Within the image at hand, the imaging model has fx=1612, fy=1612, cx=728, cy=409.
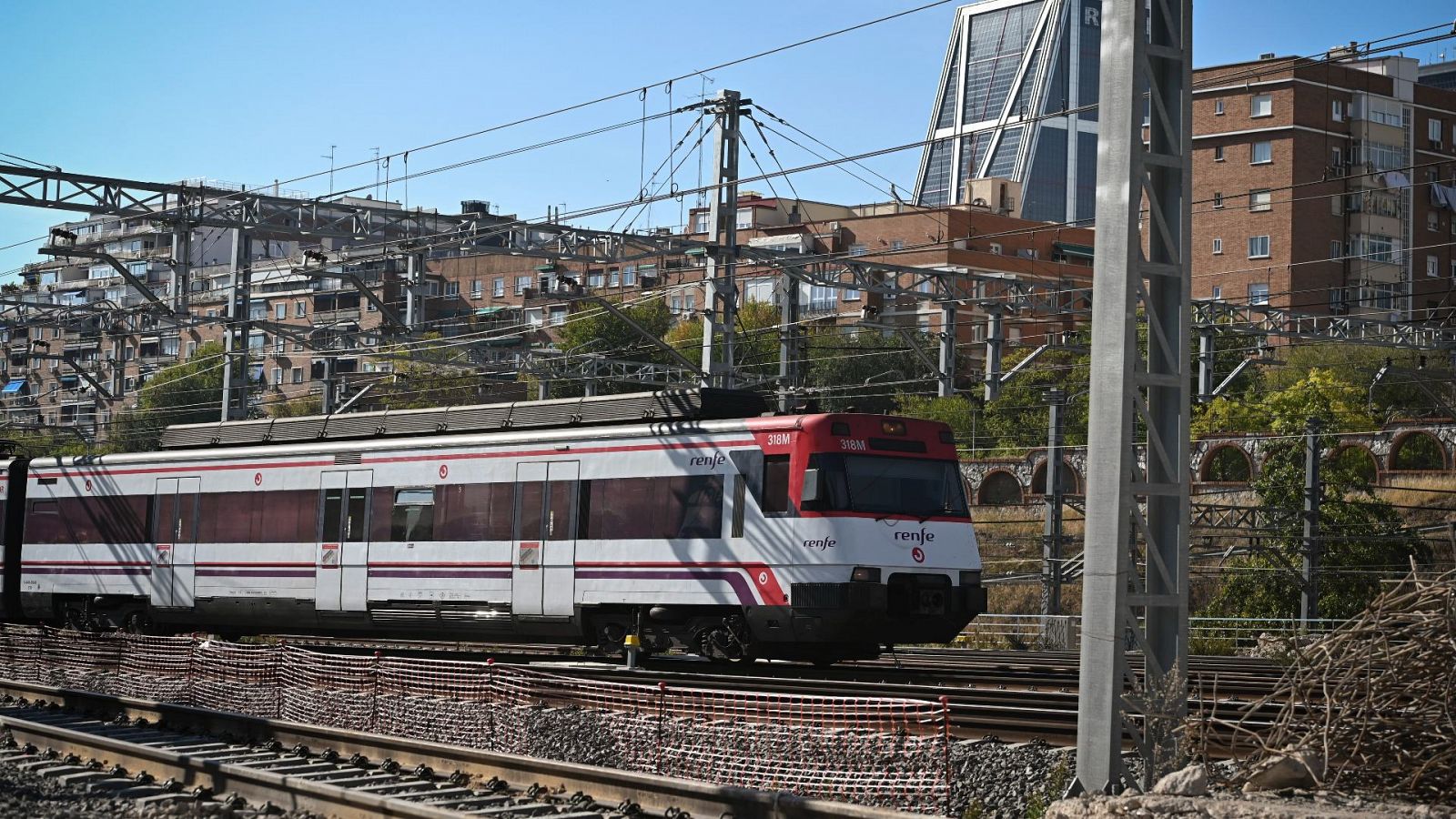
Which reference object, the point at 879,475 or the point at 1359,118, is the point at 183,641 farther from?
the point at 1359,118

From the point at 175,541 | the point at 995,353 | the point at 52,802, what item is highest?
the point at 995,353

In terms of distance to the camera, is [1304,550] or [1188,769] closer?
[1188,769]

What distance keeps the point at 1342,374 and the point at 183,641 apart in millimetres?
58587

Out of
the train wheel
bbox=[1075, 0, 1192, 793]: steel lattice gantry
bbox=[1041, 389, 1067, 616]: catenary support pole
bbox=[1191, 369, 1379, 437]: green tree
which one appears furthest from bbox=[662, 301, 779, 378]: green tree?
bbox=[1075, 0, 1192, 793]: steel lattice gantry

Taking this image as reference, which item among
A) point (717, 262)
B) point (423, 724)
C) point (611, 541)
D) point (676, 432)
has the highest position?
point (717, 262)

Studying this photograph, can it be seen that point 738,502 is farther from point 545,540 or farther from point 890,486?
point 545,540

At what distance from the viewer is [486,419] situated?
2223 centimetres

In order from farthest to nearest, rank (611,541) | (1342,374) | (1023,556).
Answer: (1342,374)
(1023,556)
(611,541)

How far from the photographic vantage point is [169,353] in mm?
123125

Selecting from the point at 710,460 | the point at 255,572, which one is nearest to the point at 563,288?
the point at 255,572

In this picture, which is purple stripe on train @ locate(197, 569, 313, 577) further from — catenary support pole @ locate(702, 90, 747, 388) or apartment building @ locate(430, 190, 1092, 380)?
apartment building @ locate(430, 190, 1092, 380)

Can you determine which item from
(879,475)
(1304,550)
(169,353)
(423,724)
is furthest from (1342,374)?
(169,353)

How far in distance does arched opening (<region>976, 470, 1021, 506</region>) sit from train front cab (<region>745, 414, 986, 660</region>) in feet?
141

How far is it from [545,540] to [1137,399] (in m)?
12.1
